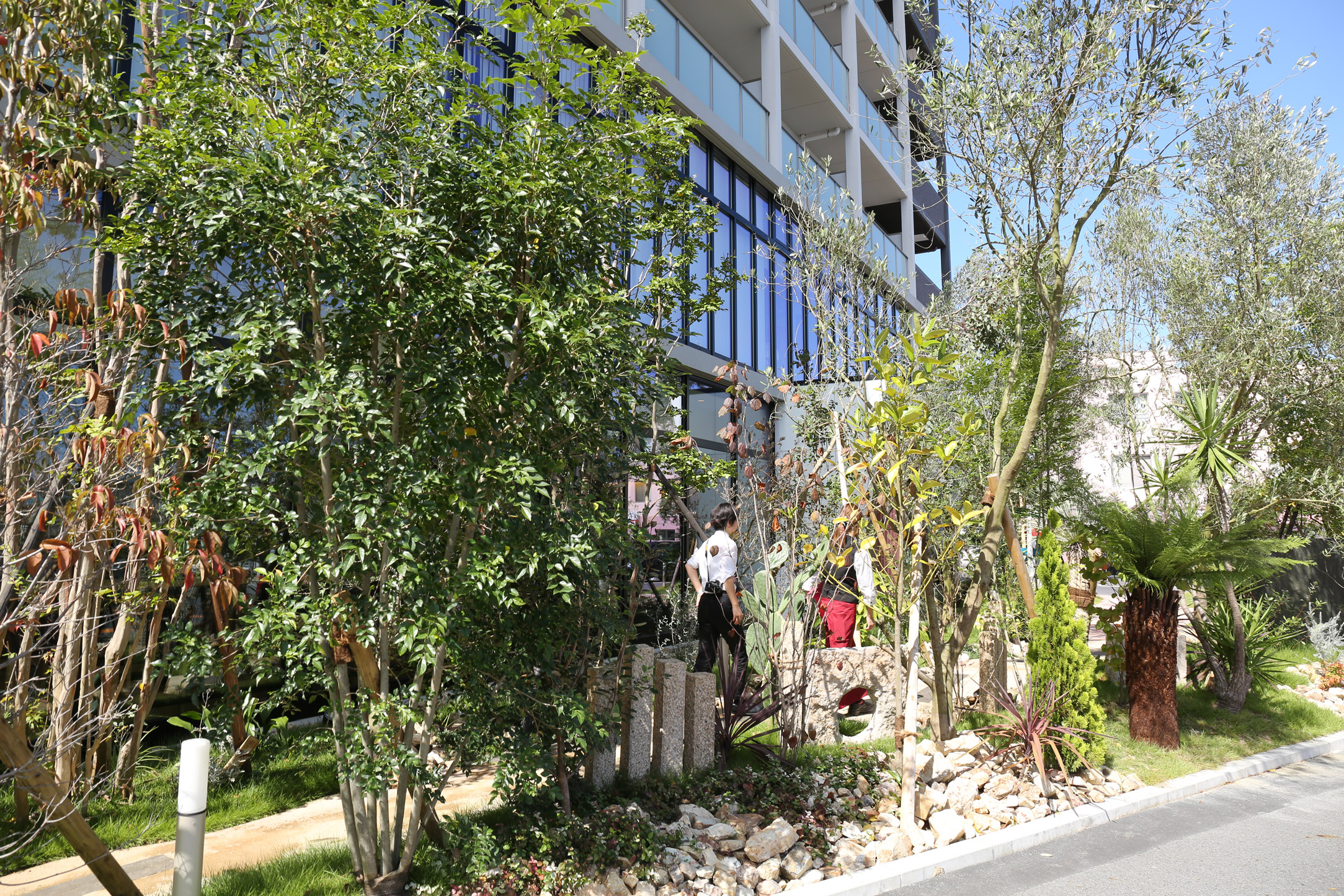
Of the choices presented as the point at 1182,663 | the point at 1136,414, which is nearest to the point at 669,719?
the point at 1182,663

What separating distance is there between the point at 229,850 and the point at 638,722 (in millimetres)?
2394

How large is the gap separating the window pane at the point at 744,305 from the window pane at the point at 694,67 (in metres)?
2.26

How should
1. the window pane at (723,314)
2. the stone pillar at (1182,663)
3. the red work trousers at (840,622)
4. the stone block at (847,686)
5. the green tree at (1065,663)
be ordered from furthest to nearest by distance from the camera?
the window pane at (723,314), the stone pillar at (1182,663), the red work trousers at (840,622), the stone block at (847,686), the green tree at (1065,663)

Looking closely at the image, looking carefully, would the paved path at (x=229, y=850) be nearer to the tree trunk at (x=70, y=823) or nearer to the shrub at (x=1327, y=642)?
the tree trunk at (x=70, y=823)

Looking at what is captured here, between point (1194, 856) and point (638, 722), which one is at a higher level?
point (638, 722)

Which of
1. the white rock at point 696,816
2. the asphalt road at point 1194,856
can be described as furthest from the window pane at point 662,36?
the asphalt road at point 1194,856

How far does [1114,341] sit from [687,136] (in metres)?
13.9

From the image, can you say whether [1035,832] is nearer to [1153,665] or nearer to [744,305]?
[1153,665]

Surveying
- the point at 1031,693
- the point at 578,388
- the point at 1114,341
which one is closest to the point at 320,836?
the point at 578,388

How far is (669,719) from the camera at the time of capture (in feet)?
17.9

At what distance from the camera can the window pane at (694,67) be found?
13.0m

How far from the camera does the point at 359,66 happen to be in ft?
12.7

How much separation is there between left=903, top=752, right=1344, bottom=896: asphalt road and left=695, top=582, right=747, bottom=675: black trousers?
8.26 ft

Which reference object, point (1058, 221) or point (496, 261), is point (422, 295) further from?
point (1058, 221)
